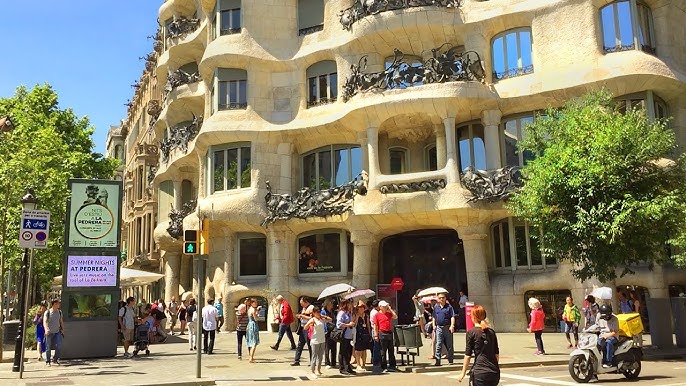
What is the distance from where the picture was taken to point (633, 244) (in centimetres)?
1769

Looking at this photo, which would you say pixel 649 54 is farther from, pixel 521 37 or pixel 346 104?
pixel 346 104

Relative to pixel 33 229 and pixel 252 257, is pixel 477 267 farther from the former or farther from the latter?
pixel 33 229

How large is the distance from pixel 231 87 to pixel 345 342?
18.0 metres

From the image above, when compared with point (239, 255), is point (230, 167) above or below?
above

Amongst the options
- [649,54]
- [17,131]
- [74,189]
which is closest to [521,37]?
[649,54]

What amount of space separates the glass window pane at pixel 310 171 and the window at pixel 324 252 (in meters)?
2.44

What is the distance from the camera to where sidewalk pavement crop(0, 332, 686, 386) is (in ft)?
46.6

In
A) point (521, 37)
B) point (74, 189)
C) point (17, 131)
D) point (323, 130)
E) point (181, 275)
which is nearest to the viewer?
point (74, 189)

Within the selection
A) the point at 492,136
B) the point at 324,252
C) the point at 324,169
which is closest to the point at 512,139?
the point at 492,136

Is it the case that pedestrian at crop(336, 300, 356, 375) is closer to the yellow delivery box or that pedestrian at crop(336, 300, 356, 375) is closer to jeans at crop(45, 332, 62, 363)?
the yellow delivery box

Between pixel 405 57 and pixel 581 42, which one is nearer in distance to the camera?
pixel 581 42

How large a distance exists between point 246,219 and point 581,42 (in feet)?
51.9

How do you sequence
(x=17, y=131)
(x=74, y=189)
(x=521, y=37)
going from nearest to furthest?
(x=74, y=189), (x=17, y=131), (x=521, y=37)

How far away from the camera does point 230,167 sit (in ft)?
97.5
